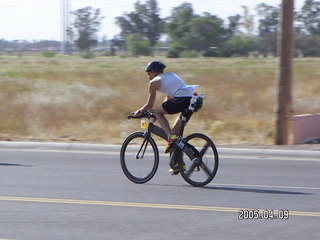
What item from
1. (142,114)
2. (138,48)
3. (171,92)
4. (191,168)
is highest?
(138,48)

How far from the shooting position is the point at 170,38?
92.8m

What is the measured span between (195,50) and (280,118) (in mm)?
71668

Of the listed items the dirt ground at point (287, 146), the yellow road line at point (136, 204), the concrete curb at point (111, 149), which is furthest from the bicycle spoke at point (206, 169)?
the dirt ground at point (287, 146)

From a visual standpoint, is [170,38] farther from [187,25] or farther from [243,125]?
[243,125]

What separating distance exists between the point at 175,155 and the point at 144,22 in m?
106

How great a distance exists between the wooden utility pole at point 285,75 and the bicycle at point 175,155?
4675mm

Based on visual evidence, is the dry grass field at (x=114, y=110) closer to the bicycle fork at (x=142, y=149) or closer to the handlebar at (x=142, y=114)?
the bicycle fork at (x=142, y=149)

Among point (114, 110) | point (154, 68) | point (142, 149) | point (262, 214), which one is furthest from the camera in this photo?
point (114, 110)

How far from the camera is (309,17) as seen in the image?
10069 centimetres

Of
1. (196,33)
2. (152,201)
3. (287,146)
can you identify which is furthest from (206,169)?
(196,33)

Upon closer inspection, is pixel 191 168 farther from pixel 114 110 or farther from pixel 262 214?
pixel 114 110

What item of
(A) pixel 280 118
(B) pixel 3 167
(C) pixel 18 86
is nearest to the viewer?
(B) pixel 3 167

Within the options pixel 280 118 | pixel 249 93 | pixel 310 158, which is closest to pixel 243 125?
pixel 280 118

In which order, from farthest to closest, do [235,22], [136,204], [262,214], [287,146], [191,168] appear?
1. [235,22]
2. [287,146]
3. [191,168]
4. [136,204]
5. [262,214]
